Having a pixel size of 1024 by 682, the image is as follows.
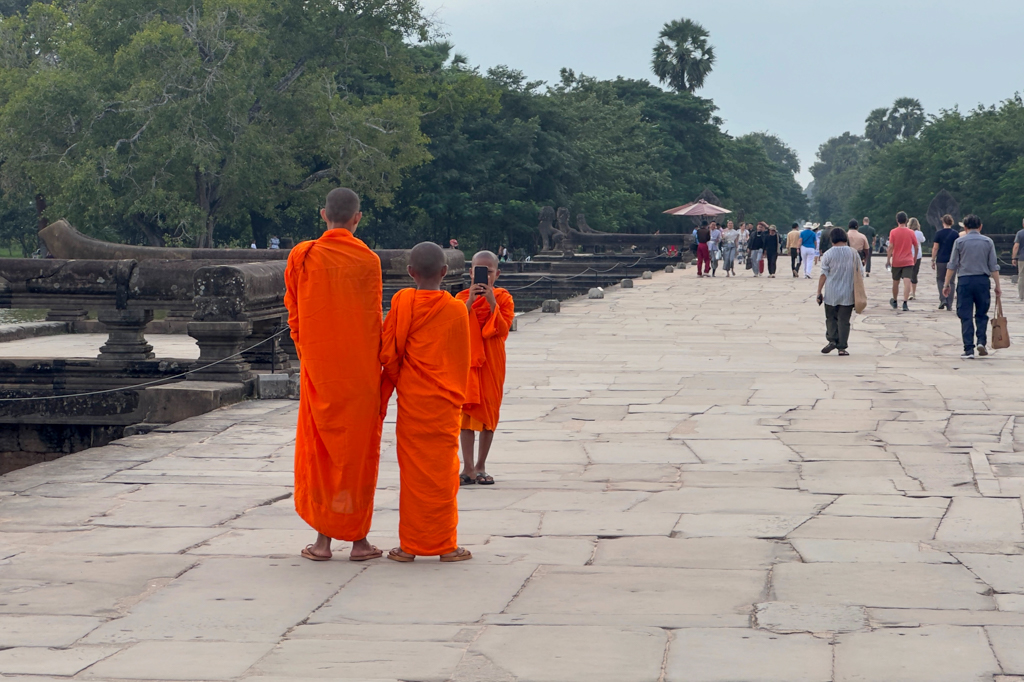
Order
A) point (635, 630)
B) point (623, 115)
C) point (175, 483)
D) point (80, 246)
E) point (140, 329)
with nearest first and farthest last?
1. point (635, 630)
2. point (175, 483)
3. point (140, 329)
4. point (80, 246)
5. point (623, 115)

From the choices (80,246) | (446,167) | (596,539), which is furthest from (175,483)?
(446,167)

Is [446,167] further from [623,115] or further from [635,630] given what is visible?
[635,630]

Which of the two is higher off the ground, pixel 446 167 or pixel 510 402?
pixel 446 167

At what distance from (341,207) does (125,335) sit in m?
5.67

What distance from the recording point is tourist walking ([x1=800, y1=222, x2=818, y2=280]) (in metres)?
27.3

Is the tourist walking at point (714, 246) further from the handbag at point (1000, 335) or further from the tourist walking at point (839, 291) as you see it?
the handbag at point (1000, 335)

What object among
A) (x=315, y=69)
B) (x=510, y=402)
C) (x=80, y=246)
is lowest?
(x=510, y=402)

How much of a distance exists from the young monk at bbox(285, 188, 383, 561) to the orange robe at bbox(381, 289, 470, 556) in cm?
10

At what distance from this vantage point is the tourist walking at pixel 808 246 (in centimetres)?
2734

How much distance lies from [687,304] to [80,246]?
1044cm

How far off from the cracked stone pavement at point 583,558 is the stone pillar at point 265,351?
998mm

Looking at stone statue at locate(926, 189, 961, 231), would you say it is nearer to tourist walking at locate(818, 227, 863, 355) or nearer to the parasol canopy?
the parasol canopy

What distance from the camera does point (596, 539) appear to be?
507 centimetres

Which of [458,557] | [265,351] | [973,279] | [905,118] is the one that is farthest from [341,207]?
[905,118]
